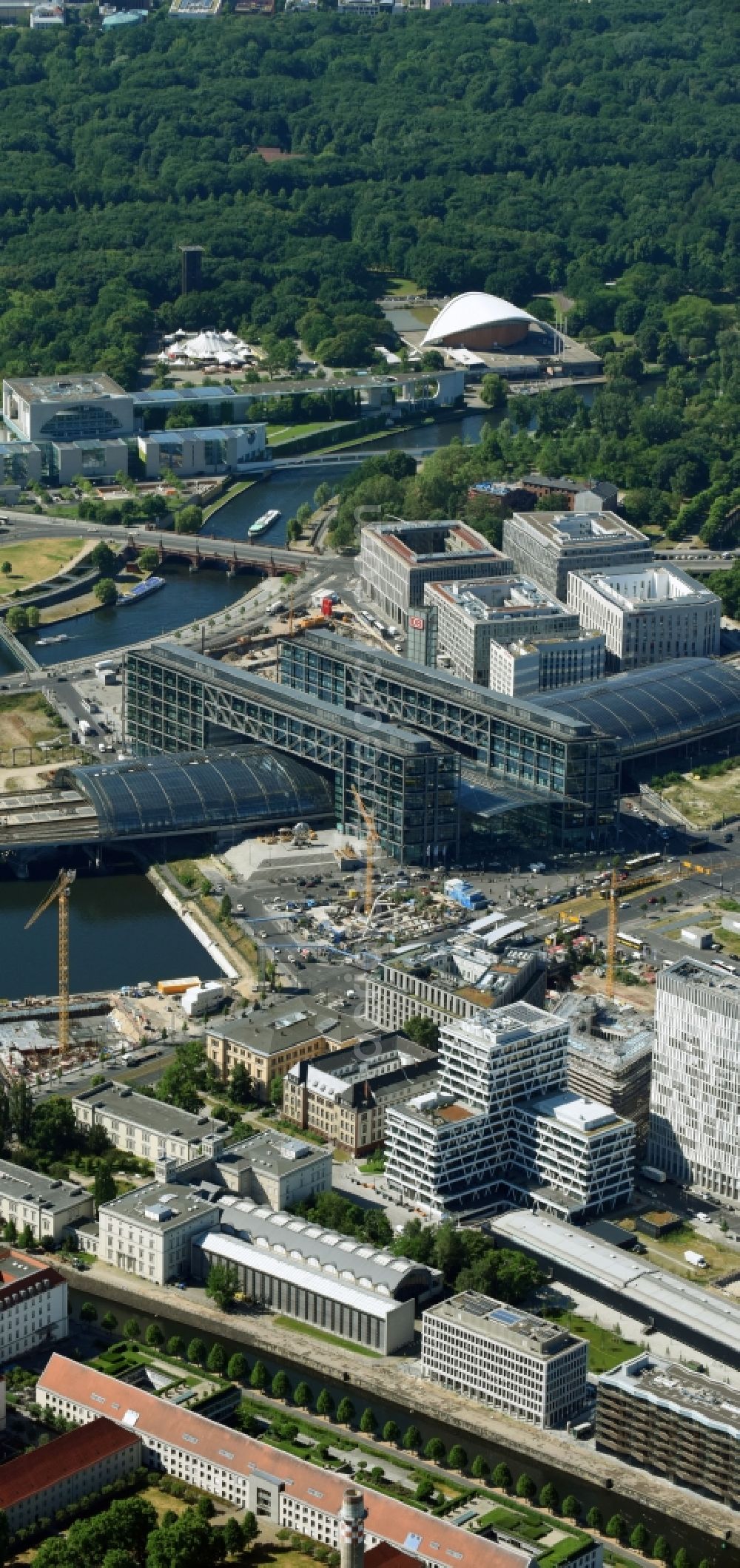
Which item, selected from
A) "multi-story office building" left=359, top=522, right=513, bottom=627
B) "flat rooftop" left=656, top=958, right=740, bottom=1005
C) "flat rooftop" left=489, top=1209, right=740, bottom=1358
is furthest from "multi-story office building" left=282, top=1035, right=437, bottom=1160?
"multi-story office building" left=359, top=522, right=513, bottom=627

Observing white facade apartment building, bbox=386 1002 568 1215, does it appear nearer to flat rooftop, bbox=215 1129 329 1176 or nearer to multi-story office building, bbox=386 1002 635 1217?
multi-story office building, bbox=386 1002 635 1217

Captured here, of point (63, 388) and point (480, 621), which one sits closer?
point (480, 621)

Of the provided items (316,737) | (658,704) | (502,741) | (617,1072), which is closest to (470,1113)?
(617,1072)

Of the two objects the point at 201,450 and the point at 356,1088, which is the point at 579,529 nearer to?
the point at 201,450

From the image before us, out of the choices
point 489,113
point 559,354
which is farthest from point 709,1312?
point 489,113

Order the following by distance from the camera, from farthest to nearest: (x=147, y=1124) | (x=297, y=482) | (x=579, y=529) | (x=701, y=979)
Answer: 1. (x=297, y=482)
2. (x=579, y=529)
3. (x=701, y=979)
4. (x=147, y=1124)

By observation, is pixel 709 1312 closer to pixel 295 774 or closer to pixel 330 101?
pixel 295 774
